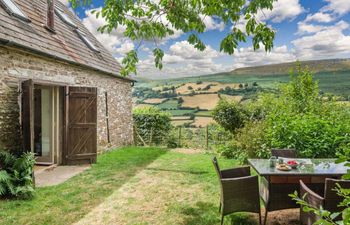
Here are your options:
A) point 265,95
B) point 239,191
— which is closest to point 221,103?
point 265,95

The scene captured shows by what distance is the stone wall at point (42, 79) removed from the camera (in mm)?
6191

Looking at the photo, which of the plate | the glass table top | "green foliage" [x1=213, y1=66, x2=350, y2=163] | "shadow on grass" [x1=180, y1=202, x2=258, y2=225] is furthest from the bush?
the plate

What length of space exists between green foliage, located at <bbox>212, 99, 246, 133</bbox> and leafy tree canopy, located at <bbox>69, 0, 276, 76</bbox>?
7823 mm

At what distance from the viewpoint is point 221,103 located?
12867 millimetres

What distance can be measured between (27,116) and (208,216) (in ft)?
15.4

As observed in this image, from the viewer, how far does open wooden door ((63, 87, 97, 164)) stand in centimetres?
848

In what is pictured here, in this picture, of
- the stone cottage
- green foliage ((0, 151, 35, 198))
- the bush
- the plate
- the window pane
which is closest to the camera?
the plate

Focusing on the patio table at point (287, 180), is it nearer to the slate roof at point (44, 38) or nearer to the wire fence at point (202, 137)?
the slate roof at point (44, 38)

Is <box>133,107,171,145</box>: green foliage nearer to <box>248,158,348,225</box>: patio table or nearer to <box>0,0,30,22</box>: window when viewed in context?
<box>0,0,30,22</box>: window

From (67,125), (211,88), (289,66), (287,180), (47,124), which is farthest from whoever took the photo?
(211,88)

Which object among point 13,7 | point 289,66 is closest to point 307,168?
point 13,7

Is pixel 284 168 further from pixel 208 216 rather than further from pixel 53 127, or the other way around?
pixel 53 127

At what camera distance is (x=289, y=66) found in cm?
1484

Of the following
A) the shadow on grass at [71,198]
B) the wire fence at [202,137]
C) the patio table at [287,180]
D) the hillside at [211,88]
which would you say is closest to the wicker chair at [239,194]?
the patio table at [287,180]
